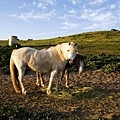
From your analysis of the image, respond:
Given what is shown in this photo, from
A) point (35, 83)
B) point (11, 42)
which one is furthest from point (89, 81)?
point (11, 42)

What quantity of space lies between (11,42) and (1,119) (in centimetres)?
2485

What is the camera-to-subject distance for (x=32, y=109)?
8.02 metres

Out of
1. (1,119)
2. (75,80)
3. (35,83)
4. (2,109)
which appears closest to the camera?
(1,119)

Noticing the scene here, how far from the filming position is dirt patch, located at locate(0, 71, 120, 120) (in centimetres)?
785

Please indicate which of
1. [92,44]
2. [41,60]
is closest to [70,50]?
[41,60]

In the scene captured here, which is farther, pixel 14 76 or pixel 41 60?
pixel 14 76

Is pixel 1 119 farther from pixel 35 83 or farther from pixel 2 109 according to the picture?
pixel 35 83

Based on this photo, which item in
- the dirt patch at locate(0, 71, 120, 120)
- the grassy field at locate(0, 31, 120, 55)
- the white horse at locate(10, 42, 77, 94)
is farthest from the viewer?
the grassy field at locate(0, 31, 120, 55)

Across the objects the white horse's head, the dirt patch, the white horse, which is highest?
the white horse's head

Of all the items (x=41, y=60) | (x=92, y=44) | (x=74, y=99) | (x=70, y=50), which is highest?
(x=70, y=50)

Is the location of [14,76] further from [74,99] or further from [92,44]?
[92,44]

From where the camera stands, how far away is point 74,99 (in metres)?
9.10

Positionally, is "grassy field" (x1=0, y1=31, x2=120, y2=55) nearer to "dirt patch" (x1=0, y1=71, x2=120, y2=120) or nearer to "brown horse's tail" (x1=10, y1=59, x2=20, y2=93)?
"dirt patch" (x1=0, y1=71, x2=120, y2=120)

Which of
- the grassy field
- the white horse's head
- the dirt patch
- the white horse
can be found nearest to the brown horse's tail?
the white horse
